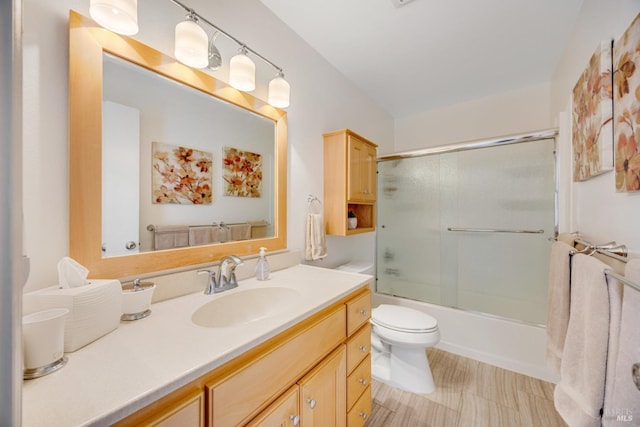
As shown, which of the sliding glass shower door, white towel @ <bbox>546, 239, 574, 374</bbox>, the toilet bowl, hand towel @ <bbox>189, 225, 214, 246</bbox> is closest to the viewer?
white towel @ <bbox>546, 239, 574, 374</bbox>

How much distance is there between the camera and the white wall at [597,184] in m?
0.86

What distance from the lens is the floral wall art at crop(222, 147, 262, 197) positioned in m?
1.25

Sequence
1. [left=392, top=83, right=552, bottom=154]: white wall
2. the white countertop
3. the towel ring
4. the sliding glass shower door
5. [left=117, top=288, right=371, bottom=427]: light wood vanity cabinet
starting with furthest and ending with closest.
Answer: [left=392, top=83, right=552, bottom=154]: white wall, the sliding glass shower door, the towel ring, [left=117, top=288, right=371, bottom=427]: light wood vanity cabinet, the white countertop

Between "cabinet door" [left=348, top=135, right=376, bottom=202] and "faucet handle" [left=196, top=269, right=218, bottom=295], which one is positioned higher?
"cabinet door" [left=348, top=135, right=376, bottom=202]

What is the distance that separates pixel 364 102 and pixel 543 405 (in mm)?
2632

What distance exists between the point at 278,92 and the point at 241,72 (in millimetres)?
254

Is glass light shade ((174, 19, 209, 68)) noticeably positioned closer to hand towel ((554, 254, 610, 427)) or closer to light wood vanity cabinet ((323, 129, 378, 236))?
light wood vanity cabinet ((323, 129, 378, 236))

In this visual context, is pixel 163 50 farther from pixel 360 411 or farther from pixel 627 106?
pixel 360 411

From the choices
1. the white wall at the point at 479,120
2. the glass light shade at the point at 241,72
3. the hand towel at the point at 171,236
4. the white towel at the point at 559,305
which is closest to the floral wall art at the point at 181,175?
the hand towel at the point at 171,236

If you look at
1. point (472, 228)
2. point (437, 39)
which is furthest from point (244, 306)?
point (472, 228)

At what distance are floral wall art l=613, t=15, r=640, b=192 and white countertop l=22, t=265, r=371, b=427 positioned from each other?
3.76 feet

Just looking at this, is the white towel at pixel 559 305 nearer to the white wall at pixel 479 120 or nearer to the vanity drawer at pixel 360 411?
the vanity drawer at pixel 360 411

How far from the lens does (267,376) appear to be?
0.73 m

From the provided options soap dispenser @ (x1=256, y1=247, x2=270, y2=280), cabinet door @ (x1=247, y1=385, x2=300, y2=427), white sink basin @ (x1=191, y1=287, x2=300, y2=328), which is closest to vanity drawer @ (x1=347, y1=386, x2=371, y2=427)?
cabinet door @ (x1=247, y1=385, x2=300, y2=427)
